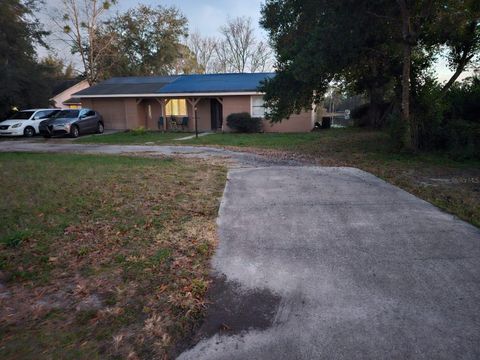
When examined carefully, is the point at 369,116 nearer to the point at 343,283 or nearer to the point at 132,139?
the point at 132,139

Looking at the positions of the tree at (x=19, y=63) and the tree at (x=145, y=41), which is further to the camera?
the tree at (x=145, y=41)

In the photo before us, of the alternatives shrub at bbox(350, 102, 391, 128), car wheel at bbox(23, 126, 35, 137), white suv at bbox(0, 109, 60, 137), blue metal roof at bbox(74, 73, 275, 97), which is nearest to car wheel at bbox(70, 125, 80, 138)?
white suv at bbox(0, 109, 60, 137)

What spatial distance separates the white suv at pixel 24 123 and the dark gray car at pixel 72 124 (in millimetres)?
914

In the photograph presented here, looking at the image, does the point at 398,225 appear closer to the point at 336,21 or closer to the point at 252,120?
the point at 336,21

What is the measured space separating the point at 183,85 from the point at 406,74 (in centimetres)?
1588

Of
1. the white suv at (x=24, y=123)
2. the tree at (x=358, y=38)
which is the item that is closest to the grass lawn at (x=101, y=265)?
the tree at (x=358, y=38)

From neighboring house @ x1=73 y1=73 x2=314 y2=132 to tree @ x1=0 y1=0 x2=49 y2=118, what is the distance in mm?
3375

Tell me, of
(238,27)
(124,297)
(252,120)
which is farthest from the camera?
(238,27)

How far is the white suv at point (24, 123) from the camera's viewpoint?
19.2 metres

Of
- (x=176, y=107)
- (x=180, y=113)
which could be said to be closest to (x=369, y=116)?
(x=180, y=113)

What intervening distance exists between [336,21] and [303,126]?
438 inches

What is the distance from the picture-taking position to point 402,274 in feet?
10.5

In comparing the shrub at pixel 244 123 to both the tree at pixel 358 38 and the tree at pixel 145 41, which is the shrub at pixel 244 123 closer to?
the tree at pixel 358 38

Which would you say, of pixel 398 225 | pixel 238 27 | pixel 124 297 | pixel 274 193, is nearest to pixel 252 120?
pixel 274 193
